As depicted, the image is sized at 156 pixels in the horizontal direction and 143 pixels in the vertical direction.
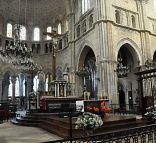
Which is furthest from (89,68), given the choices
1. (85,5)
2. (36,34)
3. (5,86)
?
(5,86)

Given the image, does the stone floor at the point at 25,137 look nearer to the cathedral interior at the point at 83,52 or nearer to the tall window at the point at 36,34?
the cathedral interior at the point at 83,52

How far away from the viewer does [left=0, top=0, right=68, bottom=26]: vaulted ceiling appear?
31266mm

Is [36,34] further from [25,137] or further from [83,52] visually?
[25,137]

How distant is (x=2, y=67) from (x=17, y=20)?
28.9 feet

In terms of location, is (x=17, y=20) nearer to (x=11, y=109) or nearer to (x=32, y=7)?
(x=32, y=7)

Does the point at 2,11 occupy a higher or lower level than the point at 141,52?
higher

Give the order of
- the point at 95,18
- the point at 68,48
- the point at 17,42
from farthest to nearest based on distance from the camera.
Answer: the point at 68,48 → the point at 95,18 → the point at 17,42

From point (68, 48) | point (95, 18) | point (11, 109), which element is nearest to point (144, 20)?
point (95, 18)

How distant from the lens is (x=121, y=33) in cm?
2136

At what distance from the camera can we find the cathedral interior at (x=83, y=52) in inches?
677

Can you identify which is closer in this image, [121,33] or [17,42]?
[17,42]

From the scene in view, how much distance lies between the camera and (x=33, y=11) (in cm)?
3272

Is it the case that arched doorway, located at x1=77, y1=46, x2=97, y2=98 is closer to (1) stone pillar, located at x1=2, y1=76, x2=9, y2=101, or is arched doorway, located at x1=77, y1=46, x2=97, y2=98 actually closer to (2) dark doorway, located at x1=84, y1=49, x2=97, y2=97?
(2) dark doorway, located at x1=84, y1=49, x2=97, y2=97

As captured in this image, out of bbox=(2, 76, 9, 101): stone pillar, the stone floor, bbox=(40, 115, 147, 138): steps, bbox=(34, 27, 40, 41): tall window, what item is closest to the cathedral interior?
bbox=(34, 27, 40, 41): tall window
